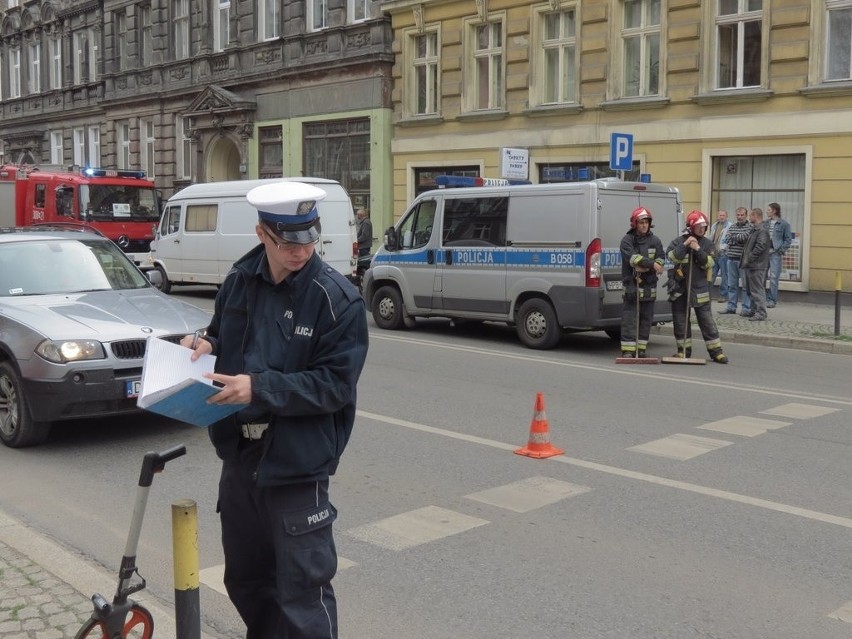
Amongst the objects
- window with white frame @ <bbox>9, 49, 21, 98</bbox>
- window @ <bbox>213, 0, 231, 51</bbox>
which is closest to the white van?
window @ <bbox>213, 0, 231, 51</bbox>

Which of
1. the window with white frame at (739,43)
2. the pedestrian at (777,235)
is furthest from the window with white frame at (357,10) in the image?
the pedestrian at (777,235)

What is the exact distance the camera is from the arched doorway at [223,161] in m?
33.5

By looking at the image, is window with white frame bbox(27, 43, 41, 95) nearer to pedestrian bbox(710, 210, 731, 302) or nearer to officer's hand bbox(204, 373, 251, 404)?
pedestrian bbox(710, 210, 731, 302)

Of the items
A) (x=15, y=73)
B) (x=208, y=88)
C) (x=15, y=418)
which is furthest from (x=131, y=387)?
(x=15, y=73)

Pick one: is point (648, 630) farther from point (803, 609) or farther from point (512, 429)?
point (512, 429)

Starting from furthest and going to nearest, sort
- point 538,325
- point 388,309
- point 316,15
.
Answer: point 316,15, point 388,309, point 538,325

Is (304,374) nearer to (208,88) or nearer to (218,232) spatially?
(218,232)

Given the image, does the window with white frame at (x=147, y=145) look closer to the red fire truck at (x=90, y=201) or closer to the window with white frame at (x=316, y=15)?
the window with white frame at (x=316, y=15)

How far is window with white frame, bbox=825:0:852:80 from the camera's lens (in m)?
17.8

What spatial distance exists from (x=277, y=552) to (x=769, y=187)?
58.4 ft

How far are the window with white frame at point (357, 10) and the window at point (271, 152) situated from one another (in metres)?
4.58

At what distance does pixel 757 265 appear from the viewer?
16.3m

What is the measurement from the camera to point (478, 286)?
46.6 feet

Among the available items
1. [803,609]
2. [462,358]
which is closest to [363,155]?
[462,358]
